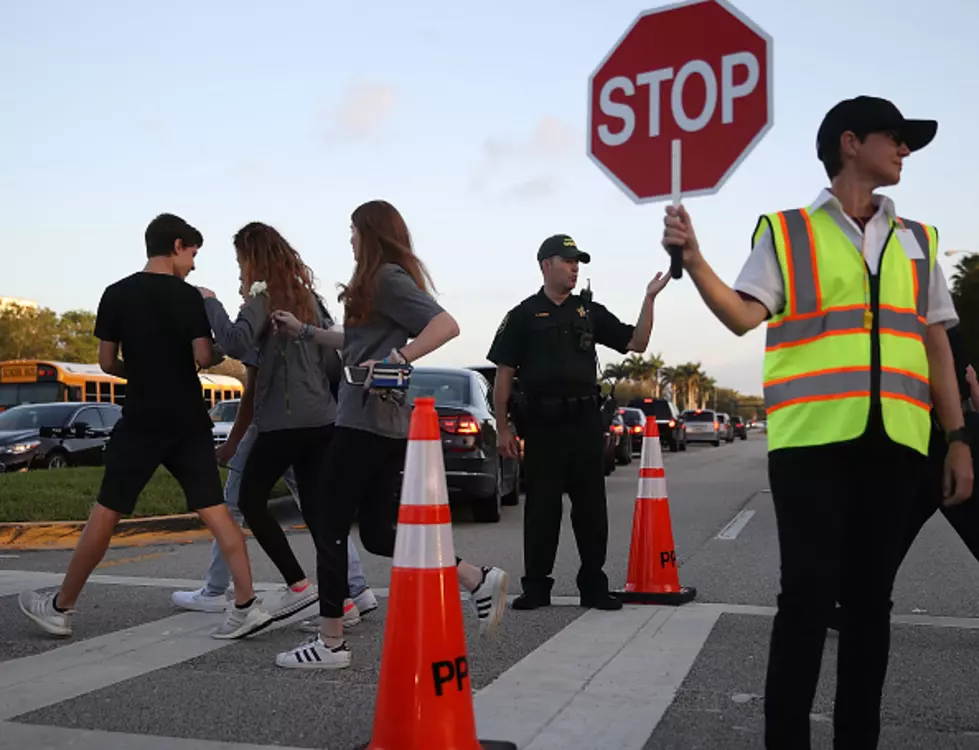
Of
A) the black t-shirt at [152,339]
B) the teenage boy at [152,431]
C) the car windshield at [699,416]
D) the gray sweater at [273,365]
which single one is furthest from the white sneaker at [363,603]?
the car windshield at [699,416]

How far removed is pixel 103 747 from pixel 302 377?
2.10m

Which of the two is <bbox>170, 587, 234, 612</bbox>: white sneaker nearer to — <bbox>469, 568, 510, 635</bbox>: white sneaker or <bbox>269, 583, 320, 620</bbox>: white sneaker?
<bbox>269, 583, 320, 620</bbox>: white sneaker

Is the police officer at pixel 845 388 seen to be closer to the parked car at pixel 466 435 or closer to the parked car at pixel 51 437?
the parked car at pixel 466 435

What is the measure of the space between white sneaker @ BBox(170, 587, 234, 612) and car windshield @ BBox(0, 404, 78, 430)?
48.2ft

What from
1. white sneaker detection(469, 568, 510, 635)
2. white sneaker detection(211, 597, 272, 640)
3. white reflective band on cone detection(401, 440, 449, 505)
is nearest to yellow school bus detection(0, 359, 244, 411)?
white sneaker detection(211, 597, 272, 640)

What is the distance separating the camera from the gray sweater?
16.5 feet

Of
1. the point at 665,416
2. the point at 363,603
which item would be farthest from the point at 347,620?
the point at 665,416

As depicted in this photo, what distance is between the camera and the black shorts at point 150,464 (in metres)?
4.98

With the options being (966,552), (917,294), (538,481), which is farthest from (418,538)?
(966,552)

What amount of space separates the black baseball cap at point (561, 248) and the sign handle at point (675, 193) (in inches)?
56.1

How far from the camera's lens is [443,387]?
11.0 m

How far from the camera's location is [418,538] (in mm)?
3172

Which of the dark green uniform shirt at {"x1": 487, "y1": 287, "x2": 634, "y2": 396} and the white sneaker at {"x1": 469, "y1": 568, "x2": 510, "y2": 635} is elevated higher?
the dark green uniform shirt at {"x1": 487, "y1": 287, "x2": 634, "y2": 396}

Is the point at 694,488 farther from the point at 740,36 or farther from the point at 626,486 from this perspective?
the point at 740,36
